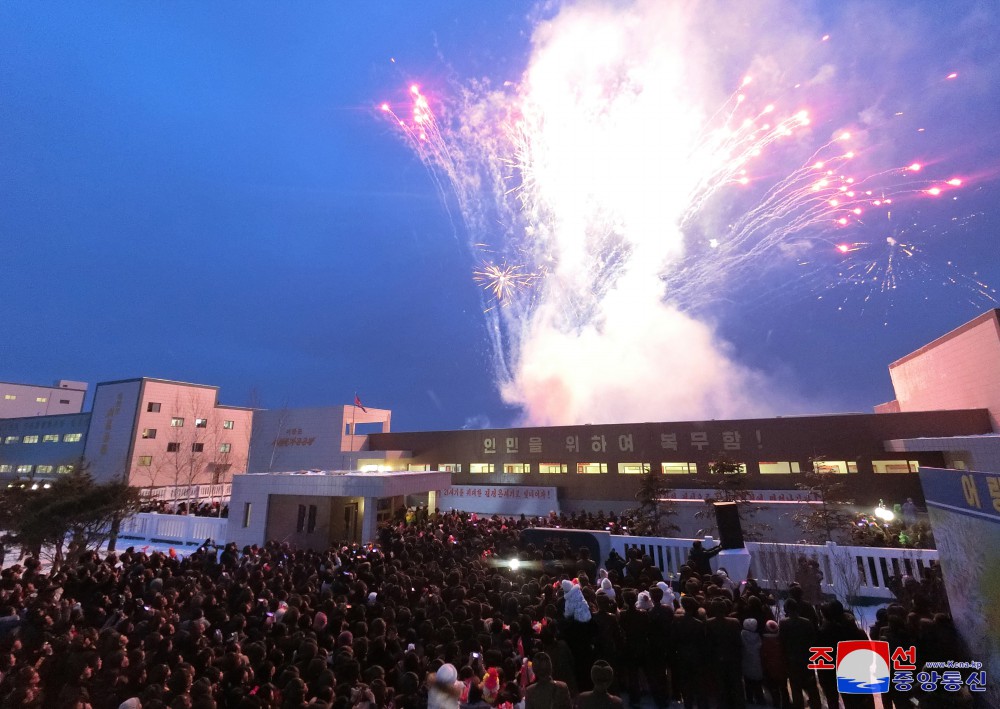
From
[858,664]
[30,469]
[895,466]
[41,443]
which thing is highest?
[41,443]

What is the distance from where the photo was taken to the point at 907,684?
5.39 meters

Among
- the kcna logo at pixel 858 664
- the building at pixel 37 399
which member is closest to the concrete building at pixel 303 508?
the kcna logo at pixel 858 664

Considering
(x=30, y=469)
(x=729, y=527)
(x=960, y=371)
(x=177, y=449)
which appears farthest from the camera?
(x=30, y=469)

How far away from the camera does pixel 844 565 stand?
10.3 m

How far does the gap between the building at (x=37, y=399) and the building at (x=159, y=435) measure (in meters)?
35.2

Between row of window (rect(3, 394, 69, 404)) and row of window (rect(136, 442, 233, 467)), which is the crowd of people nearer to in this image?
row of window (rect(136, 442, 233, 467))

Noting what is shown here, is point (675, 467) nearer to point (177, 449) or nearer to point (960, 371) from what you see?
point (960, 371)

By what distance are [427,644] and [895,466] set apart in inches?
1122

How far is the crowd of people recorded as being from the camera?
15.5 ft

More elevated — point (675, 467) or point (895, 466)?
point (675, 467)

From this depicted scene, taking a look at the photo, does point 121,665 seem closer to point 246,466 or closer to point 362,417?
point 362,417

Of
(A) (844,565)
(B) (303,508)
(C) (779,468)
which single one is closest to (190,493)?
(B) (303,508)

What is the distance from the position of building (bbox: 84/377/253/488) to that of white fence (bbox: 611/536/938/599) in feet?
144

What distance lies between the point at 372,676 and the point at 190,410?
159ft
